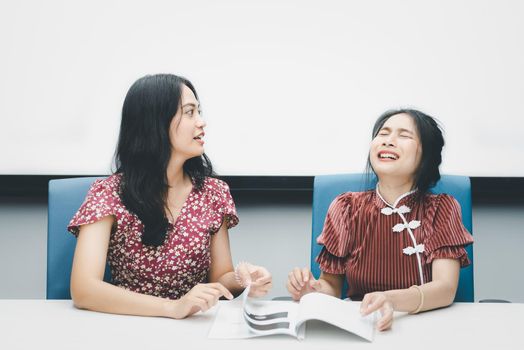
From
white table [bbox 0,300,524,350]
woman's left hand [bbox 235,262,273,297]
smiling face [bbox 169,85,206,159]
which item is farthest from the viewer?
smiling face [bbox 169,85,206,159]

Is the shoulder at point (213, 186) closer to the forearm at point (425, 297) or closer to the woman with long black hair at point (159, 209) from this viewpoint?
the woman with long black hair at point (159, 209)

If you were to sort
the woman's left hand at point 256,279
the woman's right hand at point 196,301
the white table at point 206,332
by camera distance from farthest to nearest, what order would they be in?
the woman's left hand at point 256,279 < the woman's right hand at point 196,301 < the white table at point 206,332

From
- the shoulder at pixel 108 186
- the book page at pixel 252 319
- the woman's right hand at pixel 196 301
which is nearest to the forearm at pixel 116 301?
the woman's right hand at pixel 196 301

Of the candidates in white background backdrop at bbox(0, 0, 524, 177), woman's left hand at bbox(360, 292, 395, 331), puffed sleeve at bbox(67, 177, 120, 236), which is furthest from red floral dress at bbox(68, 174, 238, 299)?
white background backdrop at bbox(0, 0, 524, 177)

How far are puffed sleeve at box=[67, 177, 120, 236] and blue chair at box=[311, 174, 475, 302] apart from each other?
0.59 m

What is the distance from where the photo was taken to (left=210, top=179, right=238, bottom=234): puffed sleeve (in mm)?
1539

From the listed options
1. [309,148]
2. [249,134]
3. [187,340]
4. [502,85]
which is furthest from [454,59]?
[187,340]

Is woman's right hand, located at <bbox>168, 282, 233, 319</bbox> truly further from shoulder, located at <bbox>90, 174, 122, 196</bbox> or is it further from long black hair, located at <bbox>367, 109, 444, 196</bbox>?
long black hair, located at <bbox>367, 109, 444, 196</bbox>

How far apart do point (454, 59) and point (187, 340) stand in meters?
1.61

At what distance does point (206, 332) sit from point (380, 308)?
360 mm

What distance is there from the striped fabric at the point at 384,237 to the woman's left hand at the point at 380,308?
12.5 inches

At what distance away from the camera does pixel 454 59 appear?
210cm

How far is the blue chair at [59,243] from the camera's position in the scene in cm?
148

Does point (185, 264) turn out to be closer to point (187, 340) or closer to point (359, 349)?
point (187, 340)
